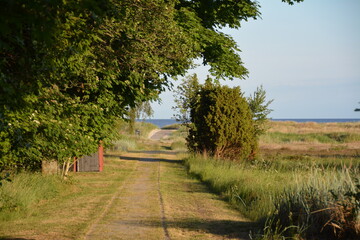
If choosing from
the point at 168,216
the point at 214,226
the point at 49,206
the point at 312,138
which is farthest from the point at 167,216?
the point at 312,138

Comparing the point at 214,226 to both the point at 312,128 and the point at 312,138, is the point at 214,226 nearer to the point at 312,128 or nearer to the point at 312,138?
the point at 312,138

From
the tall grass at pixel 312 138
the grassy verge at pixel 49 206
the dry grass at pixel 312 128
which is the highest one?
the dry grass at pixel 312 128

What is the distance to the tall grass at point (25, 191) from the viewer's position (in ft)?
38.9

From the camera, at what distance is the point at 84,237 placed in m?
9.11

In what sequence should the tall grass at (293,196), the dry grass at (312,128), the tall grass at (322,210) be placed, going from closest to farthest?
1. the tall grass at (322,210)
2. the tall grass at (293,196)
3. the dry grass at (312,128)

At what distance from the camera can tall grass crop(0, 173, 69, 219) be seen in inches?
467

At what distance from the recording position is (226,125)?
79.5ft

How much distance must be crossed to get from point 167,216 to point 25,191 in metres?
3.97

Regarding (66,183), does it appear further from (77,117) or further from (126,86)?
(77,117)

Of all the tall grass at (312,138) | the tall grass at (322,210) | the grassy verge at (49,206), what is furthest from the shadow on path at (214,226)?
the tall grass at (312,138)

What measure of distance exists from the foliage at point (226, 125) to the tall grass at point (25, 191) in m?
9.97

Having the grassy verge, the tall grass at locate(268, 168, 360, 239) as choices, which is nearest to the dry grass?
the grassy verge

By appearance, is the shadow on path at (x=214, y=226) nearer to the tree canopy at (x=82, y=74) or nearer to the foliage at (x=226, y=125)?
the tree canopy at (x=82, y=74)

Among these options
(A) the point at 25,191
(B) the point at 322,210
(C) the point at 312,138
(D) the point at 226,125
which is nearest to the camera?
(B) the point at 322,210
